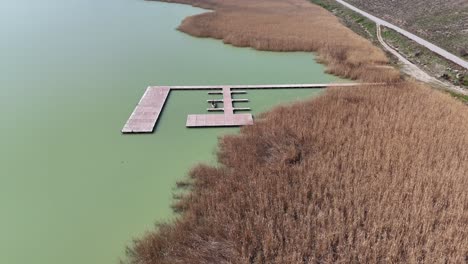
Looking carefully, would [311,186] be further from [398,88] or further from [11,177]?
[398,88]

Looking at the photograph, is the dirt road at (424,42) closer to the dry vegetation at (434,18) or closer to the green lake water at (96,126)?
the dry vegetation at (434,18)

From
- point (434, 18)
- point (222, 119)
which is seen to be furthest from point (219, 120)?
point (434, 18)

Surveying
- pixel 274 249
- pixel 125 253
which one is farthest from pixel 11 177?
pixel 274 249

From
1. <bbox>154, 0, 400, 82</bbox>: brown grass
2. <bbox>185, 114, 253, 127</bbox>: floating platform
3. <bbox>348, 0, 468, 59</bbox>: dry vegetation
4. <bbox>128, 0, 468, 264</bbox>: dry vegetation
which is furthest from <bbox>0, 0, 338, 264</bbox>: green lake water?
<bbox>348, 0, 468, 59</bbox>: dry vegetation

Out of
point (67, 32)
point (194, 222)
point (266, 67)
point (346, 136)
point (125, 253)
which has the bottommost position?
point (125, 253)

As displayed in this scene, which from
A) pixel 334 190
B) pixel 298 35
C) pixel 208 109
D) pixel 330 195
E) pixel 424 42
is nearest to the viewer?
pixel 330 195

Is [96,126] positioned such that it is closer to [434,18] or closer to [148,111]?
[148,111]

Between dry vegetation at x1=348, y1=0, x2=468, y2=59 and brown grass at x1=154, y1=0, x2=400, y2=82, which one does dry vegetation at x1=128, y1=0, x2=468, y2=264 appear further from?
dry vegetation at x1=348, y1=0, x2=468, y2=59
